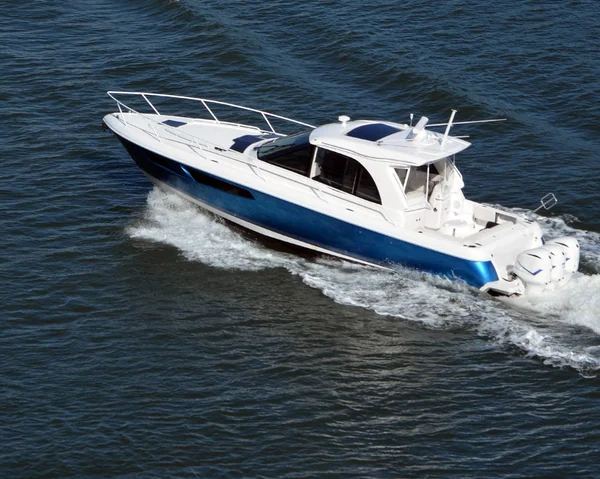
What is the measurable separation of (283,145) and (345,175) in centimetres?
137

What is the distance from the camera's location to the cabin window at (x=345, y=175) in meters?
18.2

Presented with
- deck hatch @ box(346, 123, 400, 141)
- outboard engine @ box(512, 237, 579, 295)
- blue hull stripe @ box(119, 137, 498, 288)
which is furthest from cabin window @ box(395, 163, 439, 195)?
outboard engine @ box(512, 237, 579, 295)

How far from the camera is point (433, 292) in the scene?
1791 cm

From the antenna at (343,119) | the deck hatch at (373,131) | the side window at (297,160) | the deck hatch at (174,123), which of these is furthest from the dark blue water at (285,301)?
the antenna at (343,119)

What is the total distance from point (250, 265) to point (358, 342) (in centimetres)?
318

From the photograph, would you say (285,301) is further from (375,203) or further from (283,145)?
(283,145)

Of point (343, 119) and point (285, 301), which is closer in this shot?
point (285, 301)

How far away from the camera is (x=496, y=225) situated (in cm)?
1864

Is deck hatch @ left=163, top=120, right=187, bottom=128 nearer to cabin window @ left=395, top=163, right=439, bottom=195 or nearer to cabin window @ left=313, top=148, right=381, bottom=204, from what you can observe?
cabin window @ left=313, top=148, right=381, bottom=204

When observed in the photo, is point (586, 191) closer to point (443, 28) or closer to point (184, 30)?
point (443, 28)

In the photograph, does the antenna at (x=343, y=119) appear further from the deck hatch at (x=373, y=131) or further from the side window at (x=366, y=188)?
the side window at (x=366, y=188)

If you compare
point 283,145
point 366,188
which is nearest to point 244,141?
point 283,145

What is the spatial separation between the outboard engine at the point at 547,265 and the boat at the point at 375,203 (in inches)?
0.6

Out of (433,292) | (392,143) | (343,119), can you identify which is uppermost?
(343,119)
